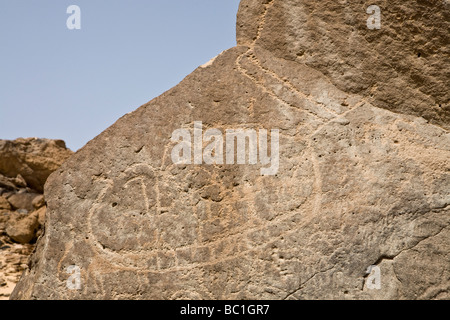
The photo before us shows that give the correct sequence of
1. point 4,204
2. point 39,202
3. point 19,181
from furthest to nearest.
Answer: point 19,181
point 4,204
point 39,202

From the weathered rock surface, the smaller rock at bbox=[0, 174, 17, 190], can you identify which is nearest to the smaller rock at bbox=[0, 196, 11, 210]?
the smaller rock at bbox=[0, 174, 17, 190]

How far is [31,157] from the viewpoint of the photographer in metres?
7.55

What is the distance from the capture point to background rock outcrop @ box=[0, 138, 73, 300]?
6867 millimetres

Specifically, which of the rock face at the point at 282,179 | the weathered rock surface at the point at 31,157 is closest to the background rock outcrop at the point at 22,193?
the weathered rock surface at the point at 31,157

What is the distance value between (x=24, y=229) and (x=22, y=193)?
0.63 m

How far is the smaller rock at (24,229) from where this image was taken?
7008 mm

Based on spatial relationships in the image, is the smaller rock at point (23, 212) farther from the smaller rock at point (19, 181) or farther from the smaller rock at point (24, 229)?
the smaller rock at point (19, 181)

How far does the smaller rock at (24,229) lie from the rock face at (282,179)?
11.6 feet

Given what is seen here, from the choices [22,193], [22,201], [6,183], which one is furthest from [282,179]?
[6,183]

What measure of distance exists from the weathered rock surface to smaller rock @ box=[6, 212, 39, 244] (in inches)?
29.3

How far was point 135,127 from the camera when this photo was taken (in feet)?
11.7

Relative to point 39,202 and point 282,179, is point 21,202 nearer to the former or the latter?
point 39,202
